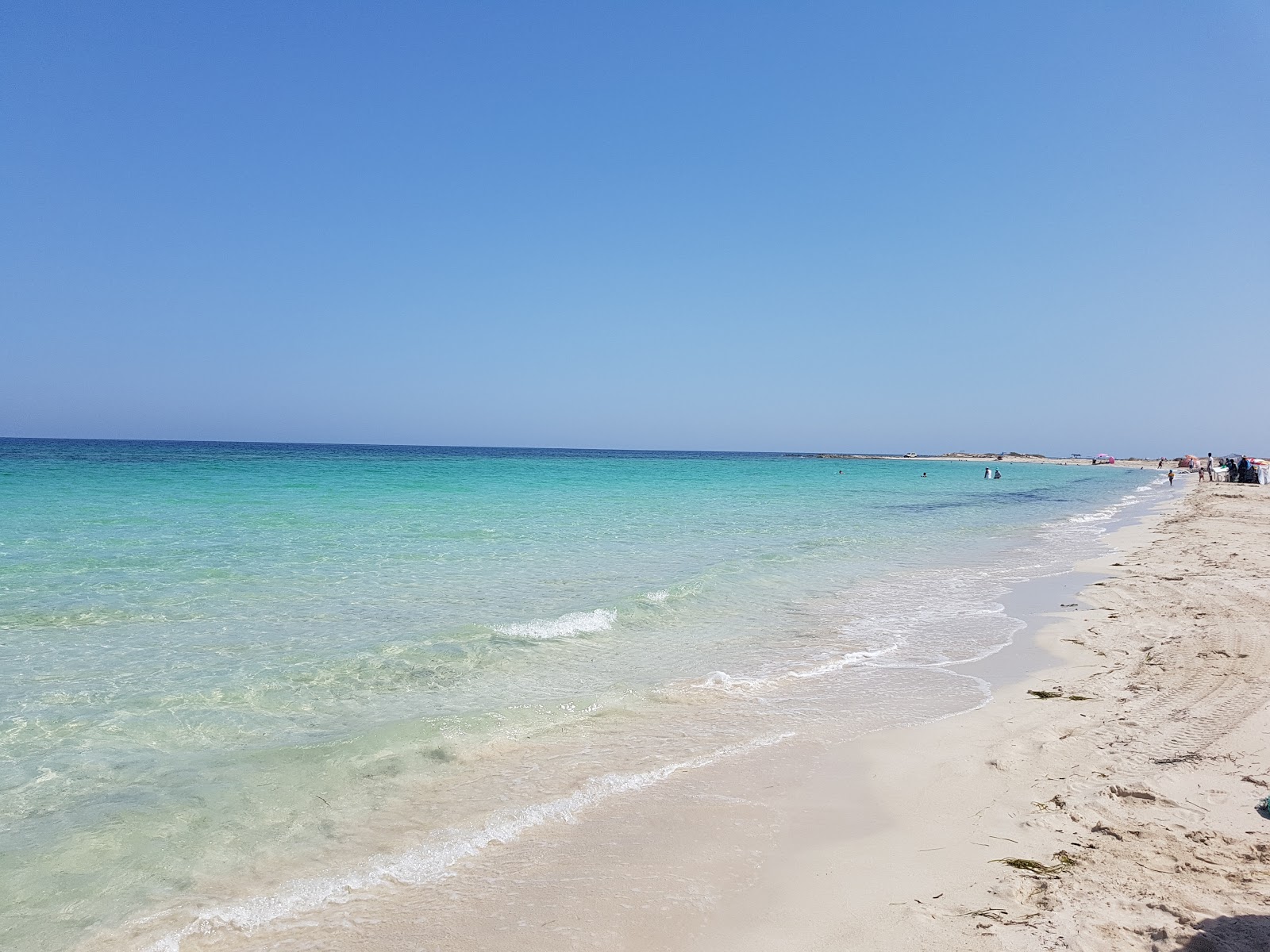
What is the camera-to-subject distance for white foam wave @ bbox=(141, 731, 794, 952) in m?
3.29

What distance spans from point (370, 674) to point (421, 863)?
3.49 metres

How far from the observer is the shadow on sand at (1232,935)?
277 centimetres

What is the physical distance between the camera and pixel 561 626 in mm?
8758

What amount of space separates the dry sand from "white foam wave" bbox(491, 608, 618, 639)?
160 inches

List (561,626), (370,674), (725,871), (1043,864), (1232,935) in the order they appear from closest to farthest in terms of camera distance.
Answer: (1232,935), (1043,864), (725,871), (370,674), (561,626)

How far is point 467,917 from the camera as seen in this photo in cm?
330

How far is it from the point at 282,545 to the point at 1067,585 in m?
15.2

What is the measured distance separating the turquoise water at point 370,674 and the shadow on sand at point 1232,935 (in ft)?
9.71

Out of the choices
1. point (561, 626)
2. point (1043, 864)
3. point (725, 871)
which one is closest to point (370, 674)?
point (561, 626)

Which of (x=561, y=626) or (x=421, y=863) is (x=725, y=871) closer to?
(x=421, y=863)

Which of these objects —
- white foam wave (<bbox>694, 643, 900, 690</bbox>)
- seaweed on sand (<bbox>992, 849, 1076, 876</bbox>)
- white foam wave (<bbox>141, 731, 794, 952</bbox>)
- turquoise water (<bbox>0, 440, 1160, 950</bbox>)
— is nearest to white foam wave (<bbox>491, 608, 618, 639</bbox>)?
turquoise water (<bbox>0, 440, 1160, 950</bbox>)

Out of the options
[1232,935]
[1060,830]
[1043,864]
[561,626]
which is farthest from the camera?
[561,626]

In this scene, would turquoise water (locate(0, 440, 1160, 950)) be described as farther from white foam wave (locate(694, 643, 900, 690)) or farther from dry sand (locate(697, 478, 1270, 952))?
dry sand (locate(697, 478, 1270, 952))

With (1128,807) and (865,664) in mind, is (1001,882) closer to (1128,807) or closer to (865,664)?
(1128,807)
